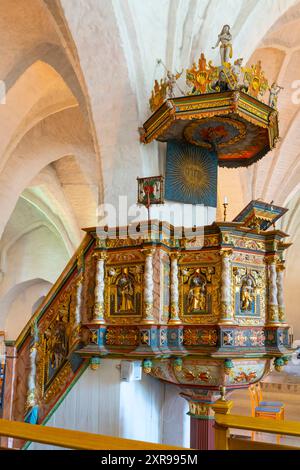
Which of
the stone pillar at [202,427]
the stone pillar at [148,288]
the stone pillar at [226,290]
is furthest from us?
the stone pillar at [202,427]

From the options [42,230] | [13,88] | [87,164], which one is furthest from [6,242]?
[13,88]

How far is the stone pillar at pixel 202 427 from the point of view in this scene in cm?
594

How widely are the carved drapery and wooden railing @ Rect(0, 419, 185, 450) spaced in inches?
98.6

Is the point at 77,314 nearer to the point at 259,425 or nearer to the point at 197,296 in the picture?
the point at 197,296

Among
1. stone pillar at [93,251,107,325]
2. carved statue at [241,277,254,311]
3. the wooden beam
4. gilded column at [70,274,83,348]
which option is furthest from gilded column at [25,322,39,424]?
the wooden beam

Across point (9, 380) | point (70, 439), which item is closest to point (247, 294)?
point (70, 439)

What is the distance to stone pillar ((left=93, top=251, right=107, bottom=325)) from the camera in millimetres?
5812

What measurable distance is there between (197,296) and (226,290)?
0.38 m

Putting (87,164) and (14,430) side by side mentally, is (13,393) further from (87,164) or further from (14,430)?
(87,164)

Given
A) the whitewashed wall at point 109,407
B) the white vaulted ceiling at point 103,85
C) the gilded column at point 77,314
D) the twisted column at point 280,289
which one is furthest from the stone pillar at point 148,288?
the twisted column at point 280,289

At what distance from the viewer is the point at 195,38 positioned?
745 cm

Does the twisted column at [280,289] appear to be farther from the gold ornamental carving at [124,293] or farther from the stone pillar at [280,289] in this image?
the gold ornamental carving at [124,293]

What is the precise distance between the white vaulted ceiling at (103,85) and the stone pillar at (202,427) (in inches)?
116
